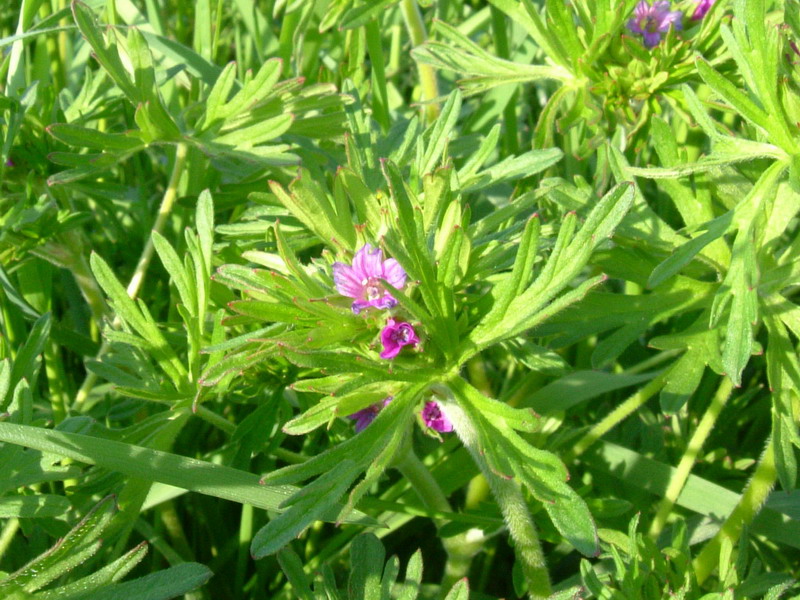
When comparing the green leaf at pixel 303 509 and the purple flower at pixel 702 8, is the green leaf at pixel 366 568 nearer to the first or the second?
the green leaf at pixel 303 509

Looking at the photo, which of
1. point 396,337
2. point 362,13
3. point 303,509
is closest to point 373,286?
point 396,337

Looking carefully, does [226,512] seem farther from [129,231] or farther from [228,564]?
[129,231]

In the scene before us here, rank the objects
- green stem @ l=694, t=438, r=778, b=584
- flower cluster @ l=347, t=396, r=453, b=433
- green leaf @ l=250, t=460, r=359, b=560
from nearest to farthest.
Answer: green leaf @ l=250, t=460, r=359, b=560
flower cluster @ l=347, t=396, r=453, b=433
green stem @ l=694, t=438, r=778, b=584

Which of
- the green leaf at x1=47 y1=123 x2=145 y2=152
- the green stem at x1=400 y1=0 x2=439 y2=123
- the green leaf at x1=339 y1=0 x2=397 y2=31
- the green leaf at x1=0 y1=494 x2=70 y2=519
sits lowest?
the green leaf at x1=0 y1=494 x2=70 y2=519

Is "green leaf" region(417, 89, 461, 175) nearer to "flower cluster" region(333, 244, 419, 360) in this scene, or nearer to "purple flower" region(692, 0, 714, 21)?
"flower cluster" region(333, 244, 419, 360)

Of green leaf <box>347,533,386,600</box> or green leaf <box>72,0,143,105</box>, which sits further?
green leaf <box>72,0,143,105</box>

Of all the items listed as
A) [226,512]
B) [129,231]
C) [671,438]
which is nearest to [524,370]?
[671,438]

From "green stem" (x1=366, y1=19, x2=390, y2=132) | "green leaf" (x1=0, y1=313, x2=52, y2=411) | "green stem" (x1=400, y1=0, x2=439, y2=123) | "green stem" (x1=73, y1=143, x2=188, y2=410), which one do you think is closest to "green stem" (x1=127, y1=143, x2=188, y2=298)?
"green stem" (x1=73, y1=143, x2=188, y2=410)
